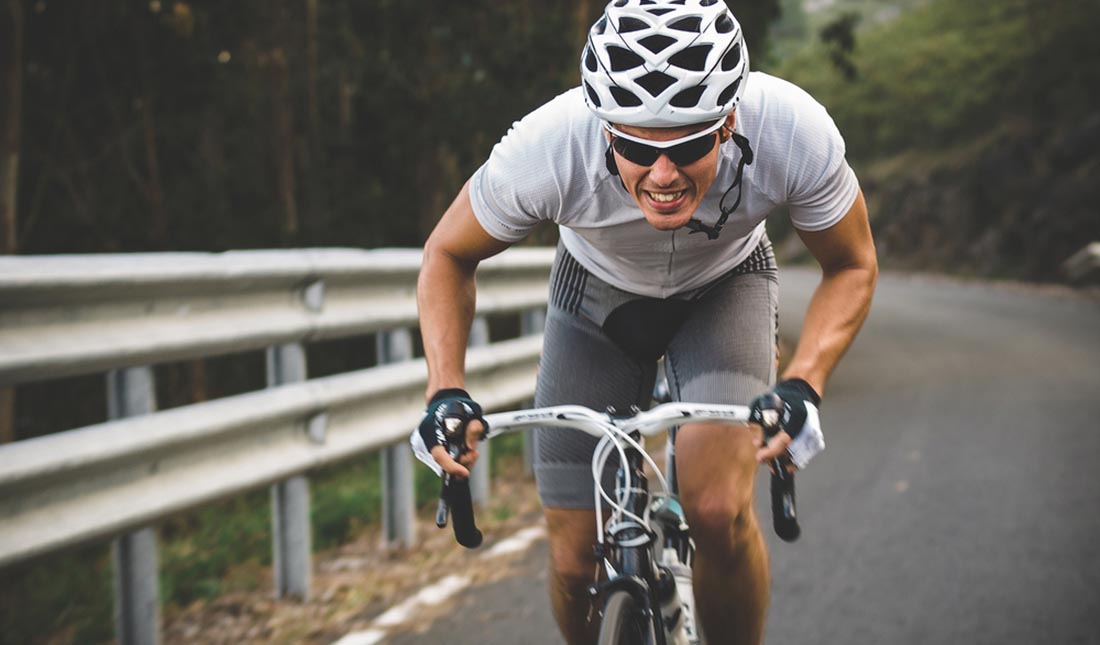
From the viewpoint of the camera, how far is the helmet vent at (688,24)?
101 inches

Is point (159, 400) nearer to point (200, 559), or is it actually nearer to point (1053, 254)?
point (200, 559)

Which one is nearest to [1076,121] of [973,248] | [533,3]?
[973,248]

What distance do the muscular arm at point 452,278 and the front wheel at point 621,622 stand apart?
75 cm

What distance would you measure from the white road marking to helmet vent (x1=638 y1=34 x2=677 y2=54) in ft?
8.84

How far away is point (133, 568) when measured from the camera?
394 cm

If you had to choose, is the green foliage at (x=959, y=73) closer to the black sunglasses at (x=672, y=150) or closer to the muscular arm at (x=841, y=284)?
the muscular arm at (x=841, y=284)

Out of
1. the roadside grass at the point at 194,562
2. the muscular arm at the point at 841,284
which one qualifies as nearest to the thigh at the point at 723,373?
the muscular arm at the point at 841,284

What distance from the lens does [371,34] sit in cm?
1548

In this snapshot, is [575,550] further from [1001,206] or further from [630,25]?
[1001,206]

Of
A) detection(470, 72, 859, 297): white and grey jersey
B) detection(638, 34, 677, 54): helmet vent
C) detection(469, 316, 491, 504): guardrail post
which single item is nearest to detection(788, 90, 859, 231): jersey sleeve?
detection(470, 72, 859, 297): white and grey jersey

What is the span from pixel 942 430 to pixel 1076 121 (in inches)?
1021

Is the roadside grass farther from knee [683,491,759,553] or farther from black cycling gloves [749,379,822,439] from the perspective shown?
black cycling gloves [749,379,822,439]

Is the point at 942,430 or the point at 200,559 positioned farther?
the point at 942,430

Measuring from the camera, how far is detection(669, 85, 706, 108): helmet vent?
2.51 metres
